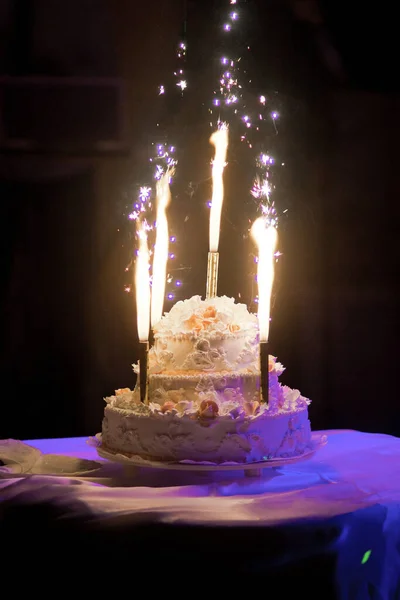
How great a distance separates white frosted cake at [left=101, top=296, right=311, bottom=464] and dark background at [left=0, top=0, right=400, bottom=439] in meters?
1.17

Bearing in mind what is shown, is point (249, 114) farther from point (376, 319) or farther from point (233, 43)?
point (376, 319)

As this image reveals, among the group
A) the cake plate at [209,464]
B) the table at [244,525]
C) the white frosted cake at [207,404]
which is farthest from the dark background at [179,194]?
the table at [244,525]

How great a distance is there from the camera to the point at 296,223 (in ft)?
14.8

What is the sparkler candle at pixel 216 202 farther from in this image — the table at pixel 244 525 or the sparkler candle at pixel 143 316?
the table at pixel 244 525

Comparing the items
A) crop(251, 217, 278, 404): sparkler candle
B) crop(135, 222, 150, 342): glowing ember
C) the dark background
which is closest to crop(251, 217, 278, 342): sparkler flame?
crop(251, 217, 278, 404): sparkler candle

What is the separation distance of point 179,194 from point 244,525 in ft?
8.39

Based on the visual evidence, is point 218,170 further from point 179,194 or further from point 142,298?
point 142,298

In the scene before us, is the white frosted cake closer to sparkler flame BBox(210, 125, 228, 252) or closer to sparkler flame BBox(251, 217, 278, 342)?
sparkler flame BBox(251, 217, 278, 342)

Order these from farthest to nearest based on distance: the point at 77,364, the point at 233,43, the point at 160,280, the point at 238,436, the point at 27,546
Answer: the point at 77,364 → the point at 233,43 → the point at 160,280 → the point at 238,436 → the point at 27,546

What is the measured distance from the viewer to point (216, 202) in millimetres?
3820

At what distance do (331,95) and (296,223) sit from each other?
0.85m

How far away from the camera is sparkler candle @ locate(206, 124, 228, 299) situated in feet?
11.6

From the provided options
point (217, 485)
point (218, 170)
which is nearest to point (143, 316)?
point (217, 485)

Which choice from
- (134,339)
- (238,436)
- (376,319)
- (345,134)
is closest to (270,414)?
(238,436)
